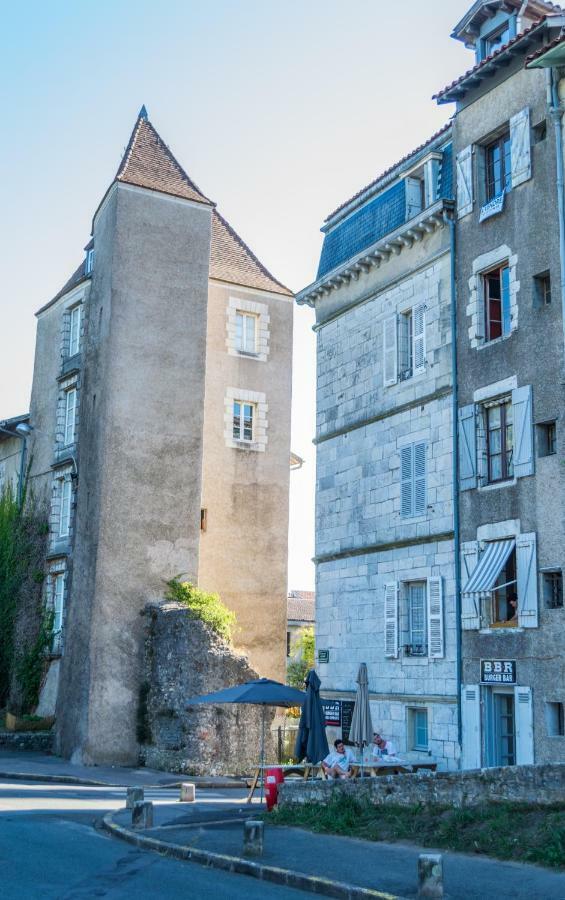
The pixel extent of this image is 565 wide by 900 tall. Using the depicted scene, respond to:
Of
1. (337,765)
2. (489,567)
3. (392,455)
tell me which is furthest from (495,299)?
(337,765)

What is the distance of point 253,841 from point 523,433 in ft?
28.6

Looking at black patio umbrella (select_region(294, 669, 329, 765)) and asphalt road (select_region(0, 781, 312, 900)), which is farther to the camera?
black patio umbrella (select_region(294, 669, 329, 765))

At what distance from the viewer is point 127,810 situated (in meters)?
15.7

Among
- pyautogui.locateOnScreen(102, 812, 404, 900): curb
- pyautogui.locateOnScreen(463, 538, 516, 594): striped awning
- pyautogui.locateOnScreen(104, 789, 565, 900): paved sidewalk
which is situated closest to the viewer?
pyautogui.locateOnScreen(104, 789, 565, 900): paved sidewalk

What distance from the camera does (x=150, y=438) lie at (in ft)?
87.9

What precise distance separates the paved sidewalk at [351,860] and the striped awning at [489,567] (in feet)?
18.0

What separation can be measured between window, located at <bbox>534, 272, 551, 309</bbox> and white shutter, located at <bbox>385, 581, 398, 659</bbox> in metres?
6.28

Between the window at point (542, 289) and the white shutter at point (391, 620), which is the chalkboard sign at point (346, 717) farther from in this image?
the window at point (542, 289)

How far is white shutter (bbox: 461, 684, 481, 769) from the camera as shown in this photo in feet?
58.9

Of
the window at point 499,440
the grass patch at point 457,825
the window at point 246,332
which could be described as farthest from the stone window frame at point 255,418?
the grass patch at point 457,825

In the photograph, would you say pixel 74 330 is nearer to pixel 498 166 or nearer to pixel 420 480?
pixel 420 480

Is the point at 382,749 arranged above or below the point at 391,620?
below

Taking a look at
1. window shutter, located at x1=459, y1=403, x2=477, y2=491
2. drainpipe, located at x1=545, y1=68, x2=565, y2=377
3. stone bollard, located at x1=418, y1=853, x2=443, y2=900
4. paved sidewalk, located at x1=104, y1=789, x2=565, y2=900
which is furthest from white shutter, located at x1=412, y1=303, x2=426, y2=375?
stone bollard, located at x1=418, y1=853, x2=443, y2=900

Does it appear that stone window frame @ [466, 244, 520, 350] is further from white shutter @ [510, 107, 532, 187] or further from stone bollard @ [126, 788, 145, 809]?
stone bollard @ [126, 788, 145, 809]
